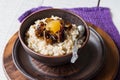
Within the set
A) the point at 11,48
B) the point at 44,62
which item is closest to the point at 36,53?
the point at 44,62

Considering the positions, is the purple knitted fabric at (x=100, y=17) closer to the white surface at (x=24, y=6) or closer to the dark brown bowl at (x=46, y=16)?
the white surface at (x=24, y=6)

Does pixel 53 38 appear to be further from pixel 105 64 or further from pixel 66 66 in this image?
pixel 105 64

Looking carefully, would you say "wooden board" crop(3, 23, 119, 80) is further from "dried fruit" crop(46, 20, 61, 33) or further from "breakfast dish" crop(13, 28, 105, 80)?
"dried fruit" crop(46, 20, 61, 33)

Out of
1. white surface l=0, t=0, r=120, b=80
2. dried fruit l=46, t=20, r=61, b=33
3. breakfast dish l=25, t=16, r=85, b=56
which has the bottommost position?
breakfast dish l=25, t=16, r=85, b=56

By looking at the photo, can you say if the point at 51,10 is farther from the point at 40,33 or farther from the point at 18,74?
the point at 18,74

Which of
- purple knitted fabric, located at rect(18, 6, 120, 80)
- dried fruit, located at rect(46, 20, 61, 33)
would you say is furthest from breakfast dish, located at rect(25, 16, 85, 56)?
purple knitted fabric, located at rect(18, 6, 120, 80)

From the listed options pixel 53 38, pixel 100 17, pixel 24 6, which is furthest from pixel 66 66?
pixel 24 6
